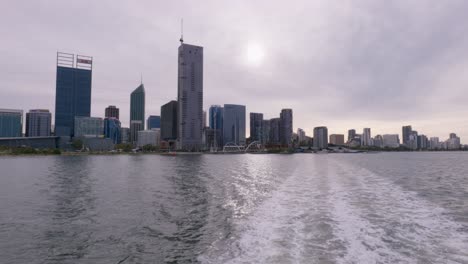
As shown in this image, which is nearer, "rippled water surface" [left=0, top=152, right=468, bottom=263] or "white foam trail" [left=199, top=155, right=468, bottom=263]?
"white foam trail" [left=199, top=155, right=468, bottom=263]

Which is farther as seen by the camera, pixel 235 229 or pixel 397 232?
pixel 235 229

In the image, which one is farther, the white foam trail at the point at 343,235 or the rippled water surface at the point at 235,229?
the rippled water surface at the point at 235,229

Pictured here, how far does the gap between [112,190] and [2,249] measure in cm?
2015

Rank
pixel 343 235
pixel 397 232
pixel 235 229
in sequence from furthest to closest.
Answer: pixel 235 229
pixel 397 232
pixel 343 235

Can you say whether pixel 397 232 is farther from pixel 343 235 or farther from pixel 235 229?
pixel 235 229

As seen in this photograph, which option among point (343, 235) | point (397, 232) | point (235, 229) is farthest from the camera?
point (235, 229)

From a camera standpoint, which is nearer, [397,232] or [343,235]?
[343,235]

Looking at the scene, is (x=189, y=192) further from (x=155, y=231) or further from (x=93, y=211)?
(x=155, y=231)

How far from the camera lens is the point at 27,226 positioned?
18531mm

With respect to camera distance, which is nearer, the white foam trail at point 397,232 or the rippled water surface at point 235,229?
the white foam trail at point 397,232

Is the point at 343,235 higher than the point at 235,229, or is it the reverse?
the point at 343,235

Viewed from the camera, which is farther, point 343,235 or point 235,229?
point 235,229

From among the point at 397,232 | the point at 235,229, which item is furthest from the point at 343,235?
the point at 235,229

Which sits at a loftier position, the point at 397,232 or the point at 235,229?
the point at 397,232
